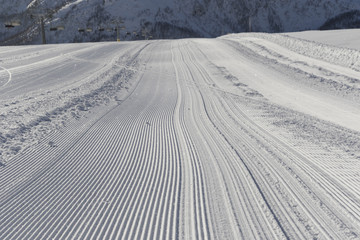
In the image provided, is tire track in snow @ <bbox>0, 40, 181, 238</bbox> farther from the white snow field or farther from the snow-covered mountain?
the snow-covered mountain

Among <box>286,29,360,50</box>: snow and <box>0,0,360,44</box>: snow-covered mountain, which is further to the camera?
<box>0,0,360,44</box>: snow-covered mountain

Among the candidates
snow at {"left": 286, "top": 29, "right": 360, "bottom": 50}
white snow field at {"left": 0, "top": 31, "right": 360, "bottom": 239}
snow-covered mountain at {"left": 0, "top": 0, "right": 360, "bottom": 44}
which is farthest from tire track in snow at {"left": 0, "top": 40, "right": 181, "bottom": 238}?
snow-covered mountain at {"left": 0, "top": 0, "right": 360, "bottom": 44}

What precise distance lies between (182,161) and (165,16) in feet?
404

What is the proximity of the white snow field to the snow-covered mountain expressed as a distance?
9306 centimetres

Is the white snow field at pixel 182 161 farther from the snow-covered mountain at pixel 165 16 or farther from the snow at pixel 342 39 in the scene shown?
the snow-covered mountain at pixel 165 16

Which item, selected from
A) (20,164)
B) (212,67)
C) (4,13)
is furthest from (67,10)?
(20,164)

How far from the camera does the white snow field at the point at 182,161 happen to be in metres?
3.17

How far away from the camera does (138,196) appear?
368 centimetres

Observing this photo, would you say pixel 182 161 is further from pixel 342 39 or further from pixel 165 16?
pixel 165 16

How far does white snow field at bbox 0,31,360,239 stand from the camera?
3.17 metres

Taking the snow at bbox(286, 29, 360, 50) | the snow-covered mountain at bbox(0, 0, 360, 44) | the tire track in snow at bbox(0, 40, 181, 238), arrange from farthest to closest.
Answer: the snow-covered mountain at bbox(0, 0, 360, 44) < the snow at bbox(286, 29, 360, 50) < the tire track in snow at bbox(0, 40, 181, 238)

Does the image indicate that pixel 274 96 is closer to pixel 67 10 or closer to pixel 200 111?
pixel 200 111

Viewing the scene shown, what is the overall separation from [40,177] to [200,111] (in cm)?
440

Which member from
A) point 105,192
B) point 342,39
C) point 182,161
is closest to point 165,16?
point 342,39
